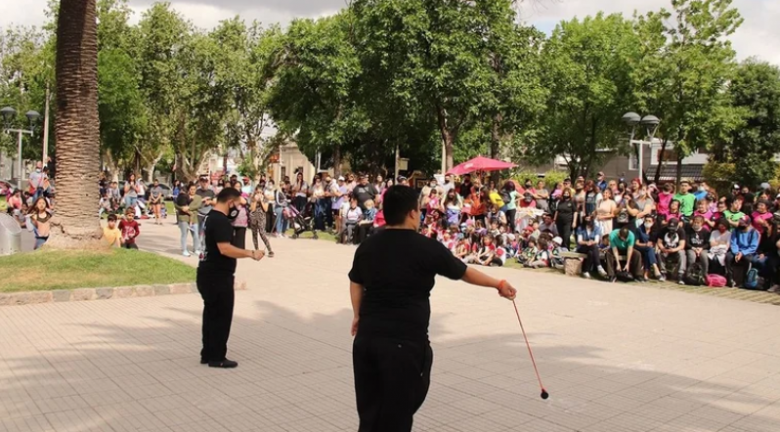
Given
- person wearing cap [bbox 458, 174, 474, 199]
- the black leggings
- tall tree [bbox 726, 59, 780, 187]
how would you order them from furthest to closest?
tall tree [bbox 726, 59, 780, 187]
person wearing cap [bbox 458, 174, 474, 199]
the black leggings

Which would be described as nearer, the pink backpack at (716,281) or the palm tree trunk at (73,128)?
Answer: the palm tree trunk at (73,128)

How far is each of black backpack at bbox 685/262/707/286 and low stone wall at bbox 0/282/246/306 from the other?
9022 millimetres

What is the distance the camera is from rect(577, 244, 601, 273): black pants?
1387 centimetres

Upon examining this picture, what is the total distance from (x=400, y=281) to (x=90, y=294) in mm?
7957

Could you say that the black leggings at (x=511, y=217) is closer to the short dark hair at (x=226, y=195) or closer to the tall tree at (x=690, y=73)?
the short dark hair at (x=226, y=195)

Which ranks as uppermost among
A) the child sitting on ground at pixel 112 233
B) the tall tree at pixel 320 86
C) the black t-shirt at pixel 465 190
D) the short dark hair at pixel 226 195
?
the tall tree at pixel 320 86

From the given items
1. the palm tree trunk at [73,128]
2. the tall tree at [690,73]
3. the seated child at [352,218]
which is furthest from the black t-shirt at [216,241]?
the tall tree at [690,73]

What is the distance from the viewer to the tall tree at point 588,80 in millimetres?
39500

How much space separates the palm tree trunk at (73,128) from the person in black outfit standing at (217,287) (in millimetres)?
6215

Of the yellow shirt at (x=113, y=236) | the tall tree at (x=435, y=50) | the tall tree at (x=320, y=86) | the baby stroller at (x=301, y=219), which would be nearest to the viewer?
the yellow shirt at (x=113, y=236)

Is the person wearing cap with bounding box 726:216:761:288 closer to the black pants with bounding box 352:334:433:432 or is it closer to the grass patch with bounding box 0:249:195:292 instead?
the grass patch with bounding box 0:249:195:292

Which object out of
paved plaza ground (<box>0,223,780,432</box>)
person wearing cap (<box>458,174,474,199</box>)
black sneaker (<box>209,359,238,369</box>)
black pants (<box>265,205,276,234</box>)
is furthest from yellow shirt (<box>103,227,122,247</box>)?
person wearing cap (<box>458,174,474,199</box>)

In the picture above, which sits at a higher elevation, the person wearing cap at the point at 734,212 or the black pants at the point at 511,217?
the person wearing cap at the point at 734,212

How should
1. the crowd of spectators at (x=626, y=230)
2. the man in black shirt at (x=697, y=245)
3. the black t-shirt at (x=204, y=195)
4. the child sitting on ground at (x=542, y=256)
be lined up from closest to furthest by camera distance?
the crowd of spectators at (x=626, y=230)
the man in black shirt at (x=697, y=245)
the black t-shirt at (x=204, y=195)
the child sitting on ground at (x=542, y=256)
